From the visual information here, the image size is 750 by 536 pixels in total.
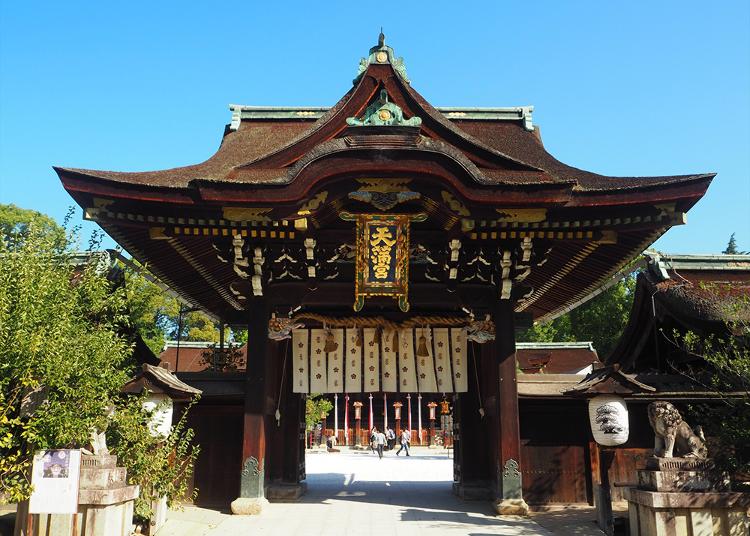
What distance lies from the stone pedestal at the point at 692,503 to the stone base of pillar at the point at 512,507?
2.83 metres

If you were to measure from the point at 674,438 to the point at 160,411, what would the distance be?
712cm

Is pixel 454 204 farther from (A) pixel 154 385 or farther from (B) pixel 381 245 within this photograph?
(A) pixel 154 385

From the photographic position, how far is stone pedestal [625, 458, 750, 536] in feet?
23.6

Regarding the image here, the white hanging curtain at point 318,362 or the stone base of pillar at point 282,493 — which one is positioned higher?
the white hanging curtain at point 318,362

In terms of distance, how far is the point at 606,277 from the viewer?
12.1 m

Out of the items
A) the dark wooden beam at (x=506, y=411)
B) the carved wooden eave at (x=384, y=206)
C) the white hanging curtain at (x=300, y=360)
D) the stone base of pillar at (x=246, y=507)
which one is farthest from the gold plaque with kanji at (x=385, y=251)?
the stone base of pillar at (x=246, y=507)

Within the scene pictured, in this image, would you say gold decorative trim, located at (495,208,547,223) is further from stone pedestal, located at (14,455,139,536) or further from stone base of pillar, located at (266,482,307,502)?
stone base of pillar, located at (266,482,307,502)

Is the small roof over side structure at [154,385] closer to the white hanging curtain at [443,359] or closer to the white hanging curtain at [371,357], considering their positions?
the white hanging curtain at [371,357]

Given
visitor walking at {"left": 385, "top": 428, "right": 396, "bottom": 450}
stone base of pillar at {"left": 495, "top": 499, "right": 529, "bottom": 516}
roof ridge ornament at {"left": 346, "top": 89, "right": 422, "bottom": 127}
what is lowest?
visitor walking at {"left": 385, "top": 428, "right": 396, "bottom": 450}

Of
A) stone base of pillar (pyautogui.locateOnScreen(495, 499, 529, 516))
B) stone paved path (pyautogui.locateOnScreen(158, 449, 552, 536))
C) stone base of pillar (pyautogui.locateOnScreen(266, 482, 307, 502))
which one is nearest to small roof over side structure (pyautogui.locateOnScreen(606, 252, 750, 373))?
stone base of pillar (pyautogui.locateOnScreen(495, 499, 529, 516))

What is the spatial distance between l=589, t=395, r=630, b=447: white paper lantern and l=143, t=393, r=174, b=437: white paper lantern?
639cm

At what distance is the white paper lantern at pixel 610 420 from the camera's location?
8891 millimetres

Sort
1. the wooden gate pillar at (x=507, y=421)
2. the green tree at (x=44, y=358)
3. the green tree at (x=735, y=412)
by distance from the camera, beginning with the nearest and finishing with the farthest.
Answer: the green tree at (x=44, y=358)
the green tree at (x=735, y=412)
the wooden gate pillar at (x=507, y=421)

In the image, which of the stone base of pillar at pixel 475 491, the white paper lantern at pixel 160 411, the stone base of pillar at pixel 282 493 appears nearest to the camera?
the white paper lantern at pixel 160 411
